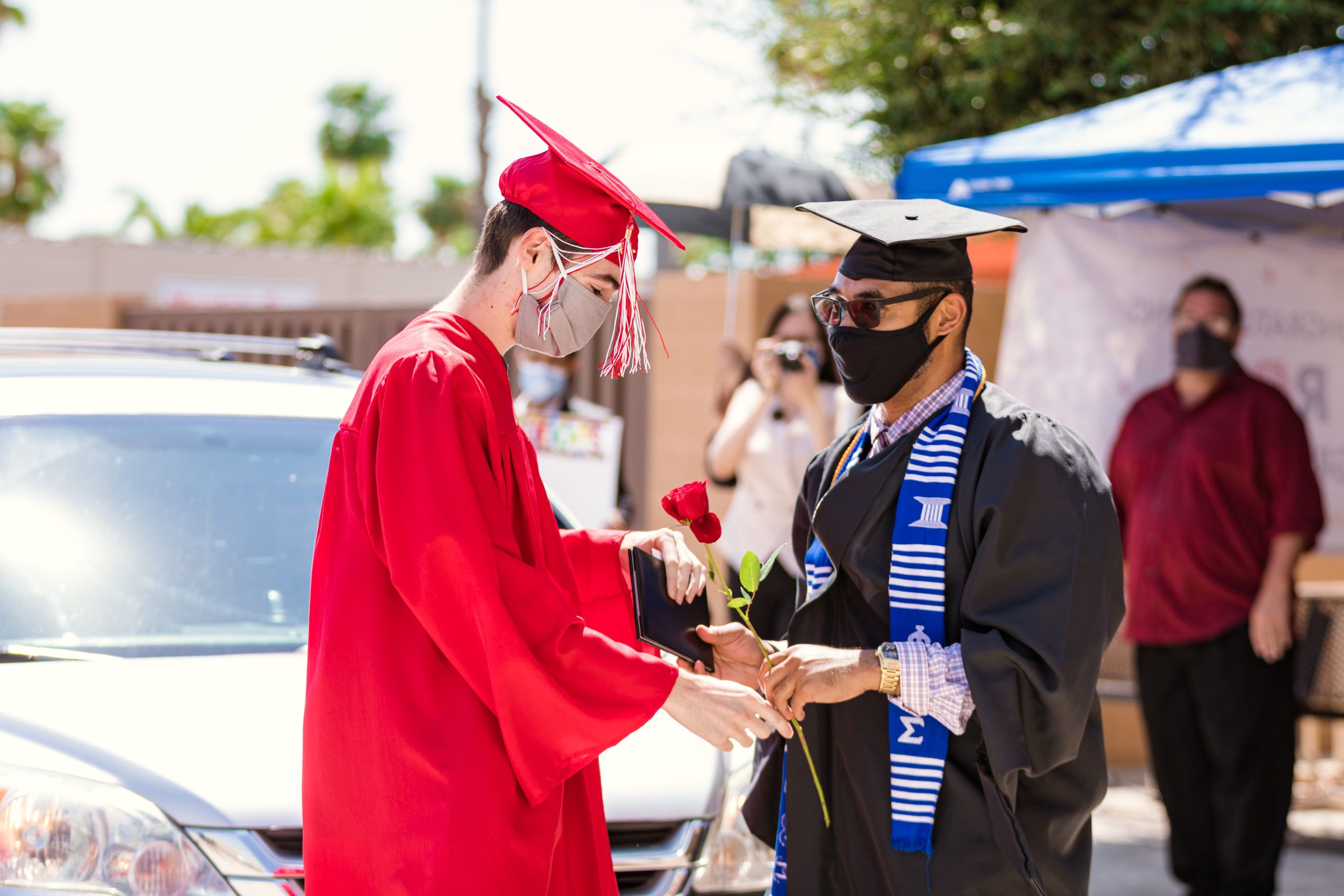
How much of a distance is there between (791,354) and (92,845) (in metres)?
3.57

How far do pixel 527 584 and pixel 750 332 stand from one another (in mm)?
6018

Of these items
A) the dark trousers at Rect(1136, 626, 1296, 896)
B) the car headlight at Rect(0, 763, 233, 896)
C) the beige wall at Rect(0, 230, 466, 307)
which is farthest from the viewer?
the beige wall at Rect(0, 230, 466, 307)

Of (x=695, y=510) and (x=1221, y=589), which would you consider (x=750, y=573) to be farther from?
(x=1221, y=589)

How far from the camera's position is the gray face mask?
2289mm

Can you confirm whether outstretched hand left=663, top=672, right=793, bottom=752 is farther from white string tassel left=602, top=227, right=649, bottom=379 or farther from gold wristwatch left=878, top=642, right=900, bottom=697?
white string tassel left=602, top=227, right=649, bottom=379

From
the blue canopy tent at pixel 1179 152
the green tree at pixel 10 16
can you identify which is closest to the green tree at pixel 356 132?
the green tree at pixel 10 16

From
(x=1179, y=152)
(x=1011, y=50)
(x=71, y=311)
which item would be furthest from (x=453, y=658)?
(x=71, y=311)

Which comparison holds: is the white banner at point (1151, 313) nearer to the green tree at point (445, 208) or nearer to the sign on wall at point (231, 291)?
the sign on wall at point (231, 291)

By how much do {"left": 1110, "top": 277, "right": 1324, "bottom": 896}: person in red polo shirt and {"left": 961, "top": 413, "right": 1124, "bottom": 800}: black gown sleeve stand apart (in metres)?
2.85

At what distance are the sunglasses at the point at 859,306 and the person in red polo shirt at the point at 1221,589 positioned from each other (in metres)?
2.86

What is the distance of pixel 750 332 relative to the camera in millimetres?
8016

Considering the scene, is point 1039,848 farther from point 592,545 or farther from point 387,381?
point 387,381

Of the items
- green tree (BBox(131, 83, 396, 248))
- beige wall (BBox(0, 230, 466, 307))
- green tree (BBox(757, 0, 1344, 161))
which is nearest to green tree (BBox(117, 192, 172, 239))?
green tree (BBox(131, 83, 396, 248))

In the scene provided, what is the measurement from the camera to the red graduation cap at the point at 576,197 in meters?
2.22
